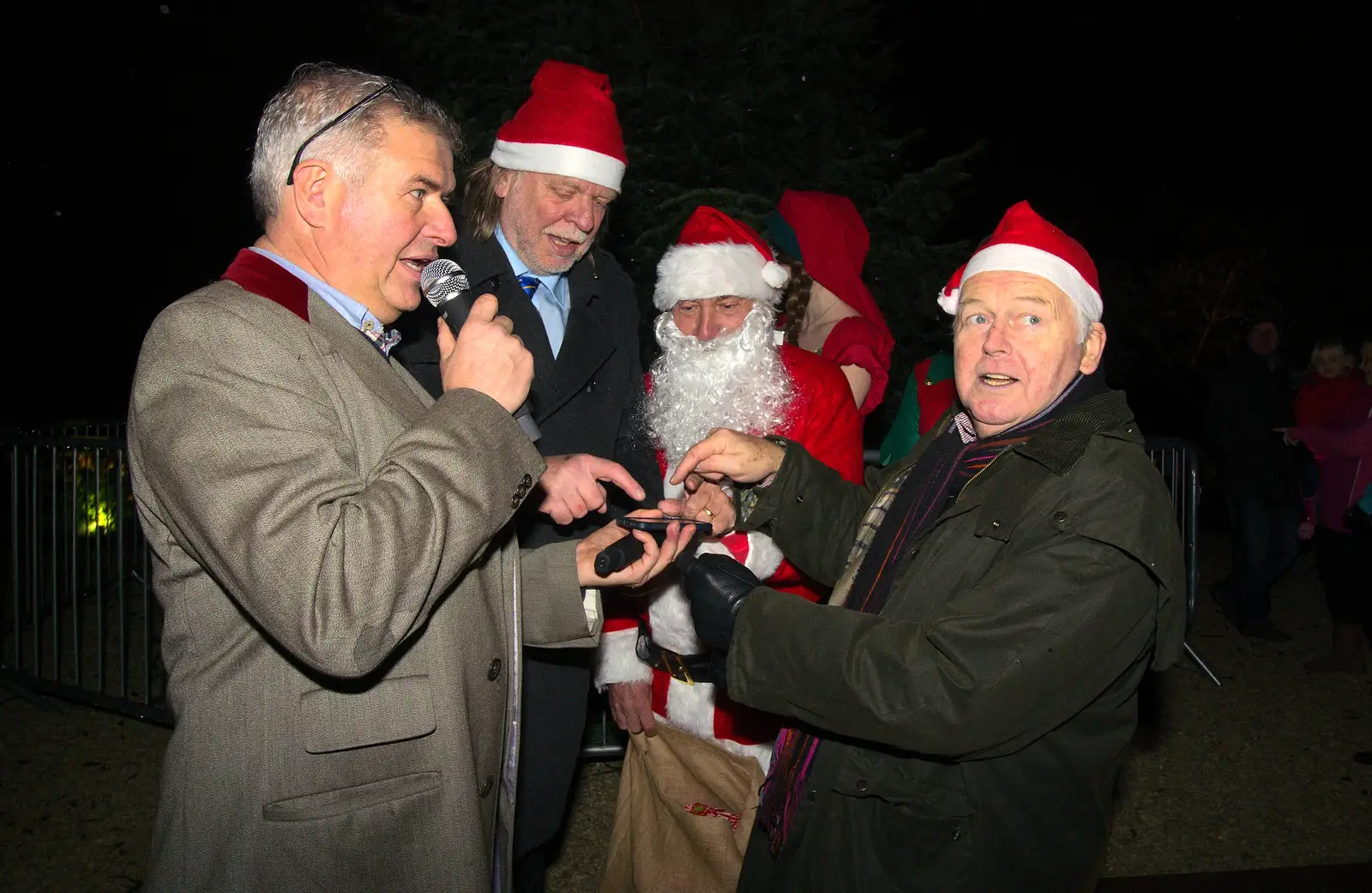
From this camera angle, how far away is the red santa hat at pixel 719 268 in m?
4.00

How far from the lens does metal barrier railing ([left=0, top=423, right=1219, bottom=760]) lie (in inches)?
234

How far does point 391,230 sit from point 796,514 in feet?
4.64

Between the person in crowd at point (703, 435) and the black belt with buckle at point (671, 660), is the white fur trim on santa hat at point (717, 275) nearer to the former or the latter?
the person in crowd at point (703, 435)

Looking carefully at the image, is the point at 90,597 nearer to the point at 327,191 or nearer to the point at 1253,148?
the point at 327,191

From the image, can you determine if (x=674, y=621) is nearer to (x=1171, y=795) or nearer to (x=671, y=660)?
(x=671, y=660)

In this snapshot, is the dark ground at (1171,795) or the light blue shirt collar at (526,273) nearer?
the light blue shirt collar at (526,273)

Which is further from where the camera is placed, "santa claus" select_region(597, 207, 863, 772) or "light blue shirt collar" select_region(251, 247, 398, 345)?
"santa claus" select_region(597, 207, 863, 772)

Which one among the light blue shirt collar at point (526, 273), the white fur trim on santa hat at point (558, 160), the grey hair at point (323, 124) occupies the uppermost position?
the white fur trim on santa hat at point (558, 160)

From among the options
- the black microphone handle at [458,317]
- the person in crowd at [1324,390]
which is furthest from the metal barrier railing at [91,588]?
the black microphone handle at [458,317]

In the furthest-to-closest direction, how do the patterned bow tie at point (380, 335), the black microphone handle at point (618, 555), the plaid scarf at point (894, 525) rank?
the black microphone handle at point (618, 555) → the plaid scarf at point (894, 525) → the patterned bow tie at point (380, 335)

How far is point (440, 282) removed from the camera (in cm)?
229

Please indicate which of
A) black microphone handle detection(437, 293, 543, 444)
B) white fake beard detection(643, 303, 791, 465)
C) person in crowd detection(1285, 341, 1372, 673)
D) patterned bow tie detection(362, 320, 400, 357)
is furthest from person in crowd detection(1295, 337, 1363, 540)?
patterned bow tie detection(362, 320, 400, 357)

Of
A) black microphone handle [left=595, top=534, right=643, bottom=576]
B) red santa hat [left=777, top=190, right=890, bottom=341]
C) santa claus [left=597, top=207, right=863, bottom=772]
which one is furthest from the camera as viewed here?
red santa hat [left=777, top=190, right=890, bottom=341]

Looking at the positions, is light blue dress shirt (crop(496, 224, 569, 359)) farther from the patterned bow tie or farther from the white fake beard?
the patterned bow tie
